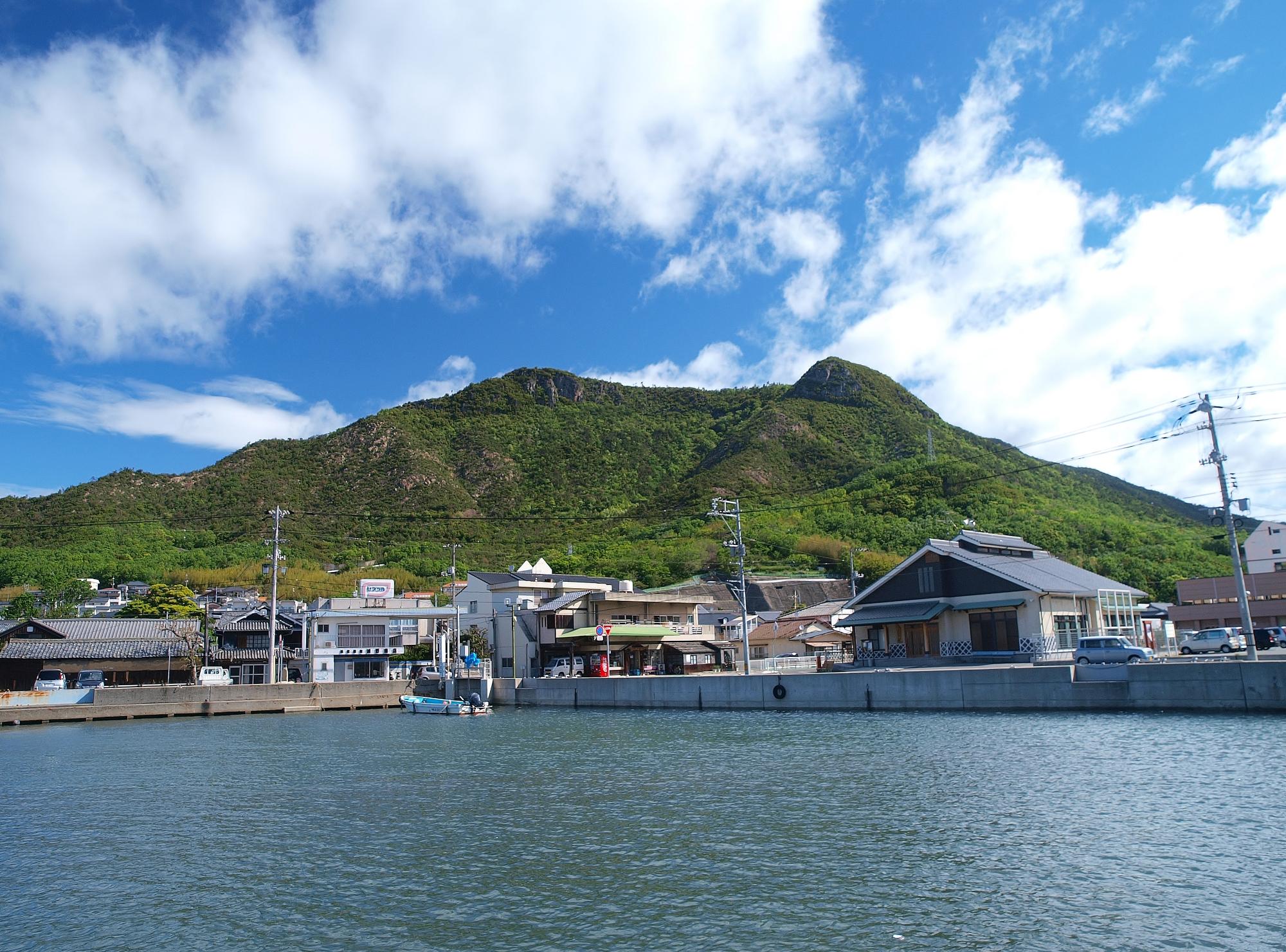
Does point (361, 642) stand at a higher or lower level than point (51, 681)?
higher

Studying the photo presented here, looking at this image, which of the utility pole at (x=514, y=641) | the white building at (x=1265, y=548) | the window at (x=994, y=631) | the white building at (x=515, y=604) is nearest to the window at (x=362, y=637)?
the white building at (x=515, y=604)

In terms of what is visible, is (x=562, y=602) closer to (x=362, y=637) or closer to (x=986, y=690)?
(x=362, y=637)

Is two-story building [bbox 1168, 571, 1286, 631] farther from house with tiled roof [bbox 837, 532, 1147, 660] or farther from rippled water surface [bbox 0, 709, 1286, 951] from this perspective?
rippled water surface [bbox 0, 709, 1286, 951]

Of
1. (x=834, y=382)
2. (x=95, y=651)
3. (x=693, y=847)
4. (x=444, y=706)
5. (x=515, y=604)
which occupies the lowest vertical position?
(x=444, y=706)

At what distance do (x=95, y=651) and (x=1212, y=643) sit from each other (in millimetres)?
67409

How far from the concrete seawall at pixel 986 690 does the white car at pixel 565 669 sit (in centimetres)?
756

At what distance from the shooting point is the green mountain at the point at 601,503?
95.6 metres

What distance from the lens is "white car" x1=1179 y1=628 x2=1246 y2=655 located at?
3909 centimetres

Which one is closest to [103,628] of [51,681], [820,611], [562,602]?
[51,681]

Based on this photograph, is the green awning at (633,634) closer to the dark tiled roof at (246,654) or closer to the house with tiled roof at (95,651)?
the dark tiled roof at (246,654)

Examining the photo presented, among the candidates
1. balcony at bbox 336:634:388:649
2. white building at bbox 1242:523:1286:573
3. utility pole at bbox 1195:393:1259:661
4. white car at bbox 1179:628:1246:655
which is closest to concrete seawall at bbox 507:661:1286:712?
utility pole at bbox 1195:393:1259:661

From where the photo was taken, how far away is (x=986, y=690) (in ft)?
102

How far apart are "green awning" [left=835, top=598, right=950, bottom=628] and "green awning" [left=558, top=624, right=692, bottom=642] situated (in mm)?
13199

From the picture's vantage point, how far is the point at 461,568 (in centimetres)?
10306
